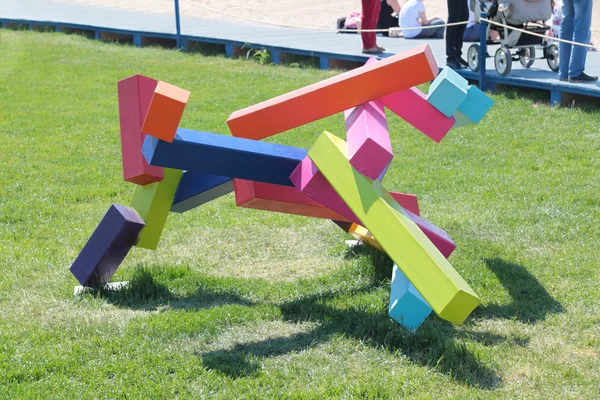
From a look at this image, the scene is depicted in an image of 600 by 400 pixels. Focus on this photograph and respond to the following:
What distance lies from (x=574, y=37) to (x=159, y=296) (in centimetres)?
549

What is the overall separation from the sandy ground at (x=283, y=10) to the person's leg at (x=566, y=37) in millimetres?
6765

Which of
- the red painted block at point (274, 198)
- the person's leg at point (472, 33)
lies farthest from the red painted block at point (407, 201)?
the person's leg at point (472, 33)

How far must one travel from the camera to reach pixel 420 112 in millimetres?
3996

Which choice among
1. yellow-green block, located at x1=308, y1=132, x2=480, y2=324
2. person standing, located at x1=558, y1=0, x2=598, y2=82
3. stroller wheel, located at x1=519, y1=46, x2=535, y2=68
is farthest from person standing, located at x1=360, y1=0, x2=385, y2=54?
yellow-green block, located at x1=308, y1=132, x2=480, y2=324

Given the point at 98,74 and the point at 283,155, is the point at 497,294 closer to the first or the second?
the point at 283,155

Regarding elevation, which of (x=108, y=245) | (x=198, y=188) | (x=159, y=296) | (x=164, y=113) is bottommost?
(x=159, y=296)

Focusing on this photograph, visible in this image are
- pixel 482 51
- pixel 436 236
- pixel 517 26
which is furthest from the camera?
pixel 517 26

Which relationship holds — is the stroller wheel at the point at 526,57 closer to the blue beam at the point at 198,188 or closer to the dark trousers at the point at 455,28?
the dark trousers at the point at 455,28

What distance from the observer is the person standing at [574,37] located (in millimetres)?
7988

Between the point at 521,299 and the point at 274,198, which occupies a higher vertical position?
the point at 274,198

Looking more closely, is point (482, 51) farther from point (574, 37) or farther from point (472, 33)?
point (472, 33)

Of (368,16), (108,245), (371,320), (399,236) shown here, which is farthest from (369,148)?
(368,16)

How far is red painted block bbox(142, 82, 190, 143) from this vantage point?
3.42 metres

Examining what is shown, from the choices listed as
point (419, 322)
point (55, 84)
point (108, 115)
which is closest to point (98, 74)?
point (55, 84)
